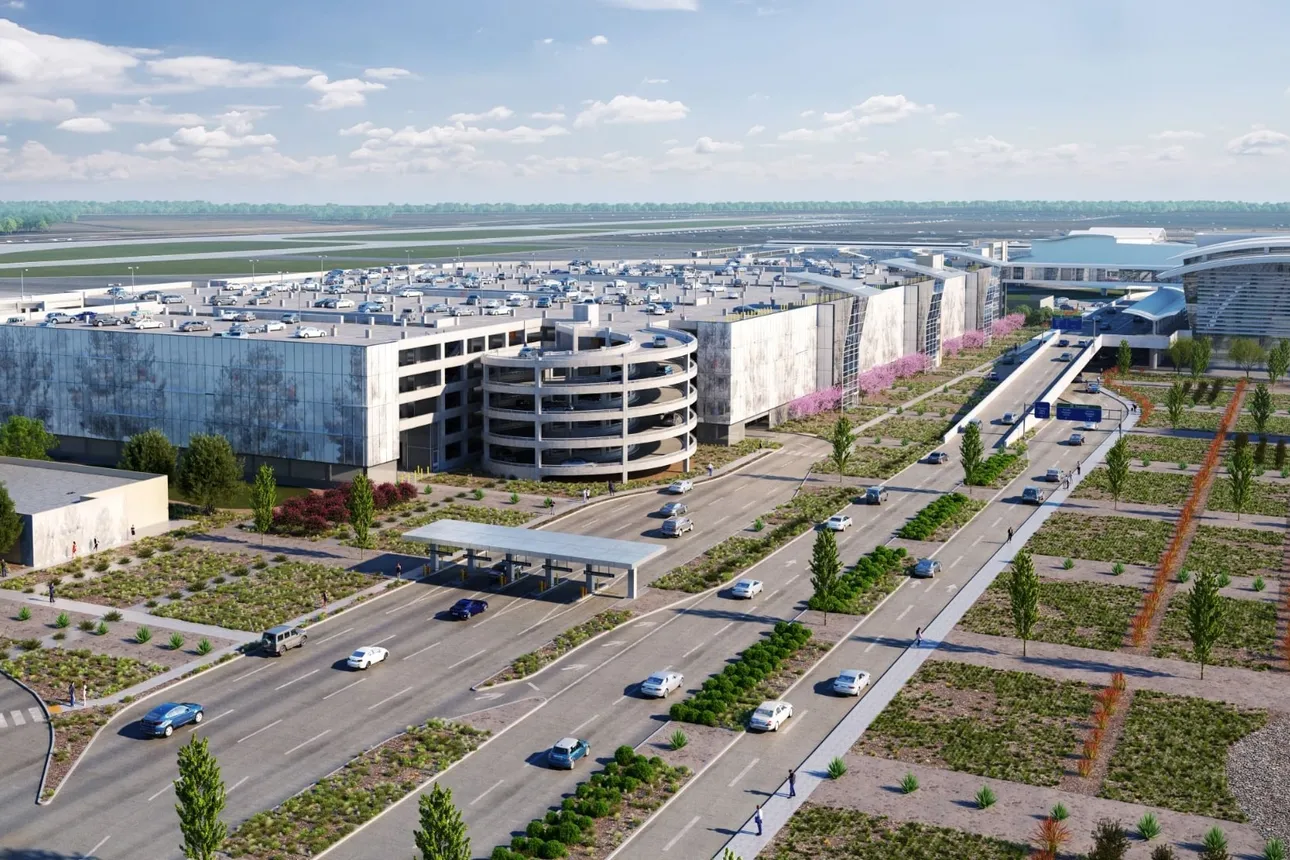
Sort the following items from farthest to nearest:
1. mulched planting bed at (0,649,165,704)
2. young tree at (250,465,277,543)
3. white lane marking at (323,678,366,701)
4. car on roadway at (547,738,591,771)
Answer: young tree at (250,465,277,543), mulched planting bed at (0,649,165,704), white lane marking at (323,678,366,701), car on roadway at (547,738,591,771)

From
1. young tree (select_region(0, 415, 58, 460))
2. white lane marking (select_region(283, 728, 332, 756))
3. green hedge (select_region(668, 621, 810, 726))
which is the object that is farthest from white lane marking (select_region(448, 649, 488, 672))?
young tree (select_region(0, 415, 58, 460))

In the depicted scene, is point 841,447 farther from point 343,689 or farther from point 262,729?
point 262,729

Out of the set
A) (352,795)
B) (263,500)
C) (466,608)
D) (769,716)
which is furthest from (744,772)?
(263,500)

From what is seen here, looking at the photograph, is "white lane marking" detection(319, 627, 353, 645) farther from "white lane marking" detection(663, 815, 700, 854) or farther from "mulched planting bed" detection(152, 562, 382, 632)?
"white lane marking" detection(663, 815, 700, 854)

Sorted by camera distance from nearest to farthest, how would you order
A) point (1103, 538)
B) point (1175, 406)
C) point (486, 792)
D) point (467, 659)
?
point (486, 792), point (467, 659), point (1103, 538), point (1175, 406)

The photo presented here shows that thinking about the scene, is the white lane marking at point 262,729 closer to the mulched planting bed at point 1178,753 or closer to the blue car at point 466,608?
the blue car at point 466,608

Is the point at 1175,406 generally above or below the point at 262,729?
above

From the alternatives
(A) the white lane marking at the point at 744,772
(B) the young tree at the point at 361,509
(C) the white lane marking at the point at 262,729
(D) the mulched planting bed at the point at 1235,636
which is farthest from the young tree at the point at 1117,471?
(C) the white lane marking at the point at 262,729
